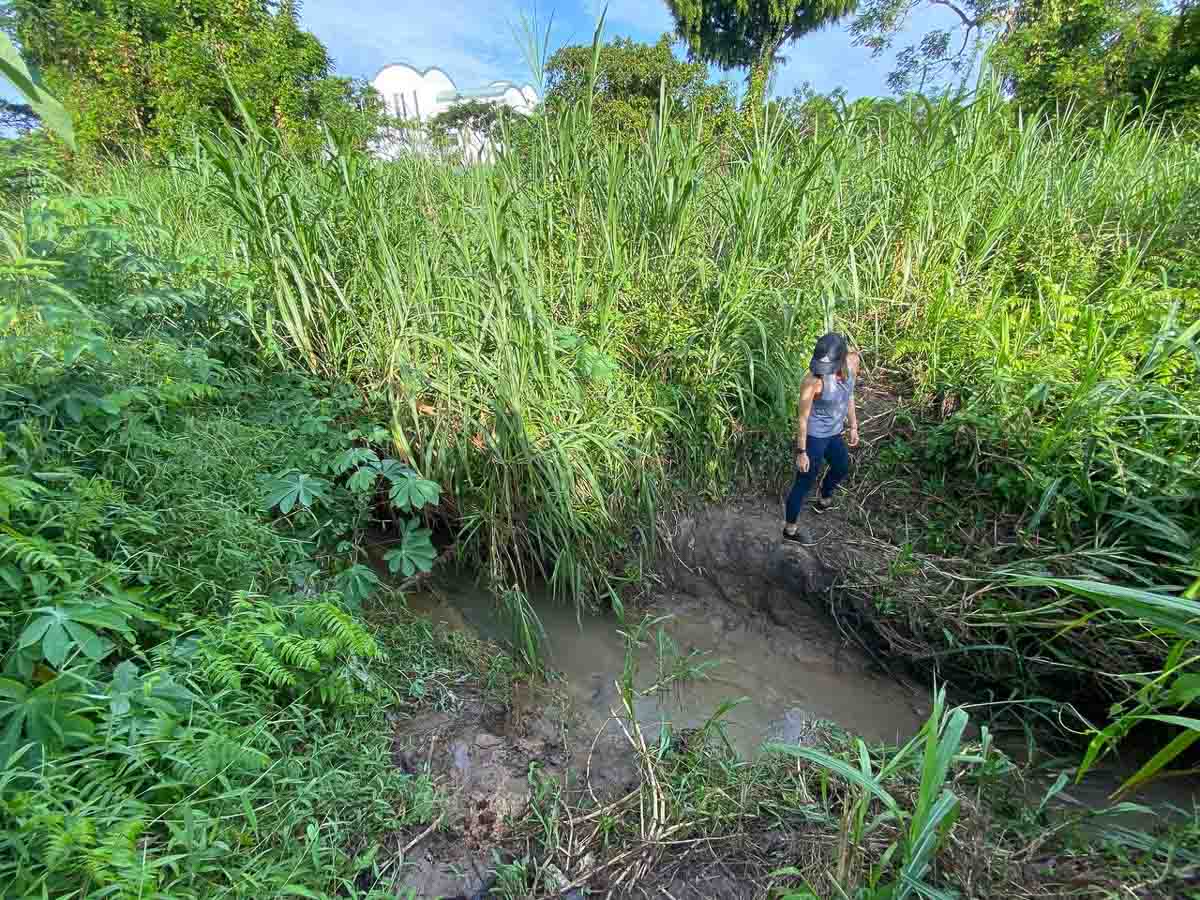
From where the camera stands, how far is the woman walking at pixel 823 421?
2275 mm

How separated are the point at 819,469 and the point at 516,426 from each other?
1.44 metres

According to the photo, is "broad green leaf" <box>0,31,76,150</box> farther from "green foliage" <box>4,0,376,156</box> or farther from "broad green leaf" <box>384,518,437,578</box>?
"green foliage" <box>4,0,376,156</box>

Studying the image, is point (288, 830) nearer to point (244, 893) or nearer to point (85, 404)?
point (244, 893)

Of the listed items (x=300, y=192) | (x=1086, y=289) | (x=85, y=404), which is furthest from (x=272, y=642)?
(x=1086, y=289)

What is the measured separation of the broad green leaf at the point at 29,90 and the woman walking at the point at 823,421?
2312mm

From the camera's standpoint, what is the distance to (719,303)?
280 cm

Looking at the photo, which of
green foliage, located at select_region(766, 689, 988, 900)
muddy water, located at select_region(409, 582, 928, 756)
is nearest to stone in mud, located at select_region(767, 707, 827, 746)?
muddy water, located at select_region(409, 582, 928, 756)

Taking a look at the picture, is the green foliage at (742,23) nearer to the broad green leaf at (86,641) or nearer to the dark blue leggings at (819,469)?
the dark blue leggings at (819,469)

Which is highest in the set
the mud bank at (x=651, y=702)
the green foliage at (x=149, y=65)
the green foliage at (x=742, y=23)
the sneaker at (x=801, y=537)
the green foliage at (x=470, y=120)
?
the green foliage at (x=742, y=23)

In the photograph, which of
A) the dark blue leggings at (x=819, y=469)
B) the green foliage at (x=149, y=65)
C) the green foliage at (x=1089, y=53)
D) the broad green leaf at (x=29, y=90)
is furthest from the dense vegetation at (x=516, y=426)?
the green foliage at (x=149, y=65)

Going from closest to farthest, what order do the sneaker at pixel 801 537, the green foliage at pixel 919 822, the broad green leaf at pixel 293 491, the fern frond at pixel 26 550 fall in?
the green foliage at pixel 919 822
the fern frond at pixel 26 550
the broad green leaf at pixel 293 491
the sneaker at pixel 801 537

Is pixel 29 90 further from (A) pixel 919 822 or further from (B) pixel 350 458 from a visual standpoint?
(B) pixel 350 458

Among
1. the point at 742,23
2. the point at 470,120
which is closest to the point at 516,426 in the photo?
the point at 470,120

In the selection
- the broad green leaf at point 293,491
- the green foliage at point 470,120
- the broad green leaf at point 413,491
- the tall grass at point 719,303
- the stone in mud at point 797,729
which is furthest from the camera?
the green foliage at point 470,120
